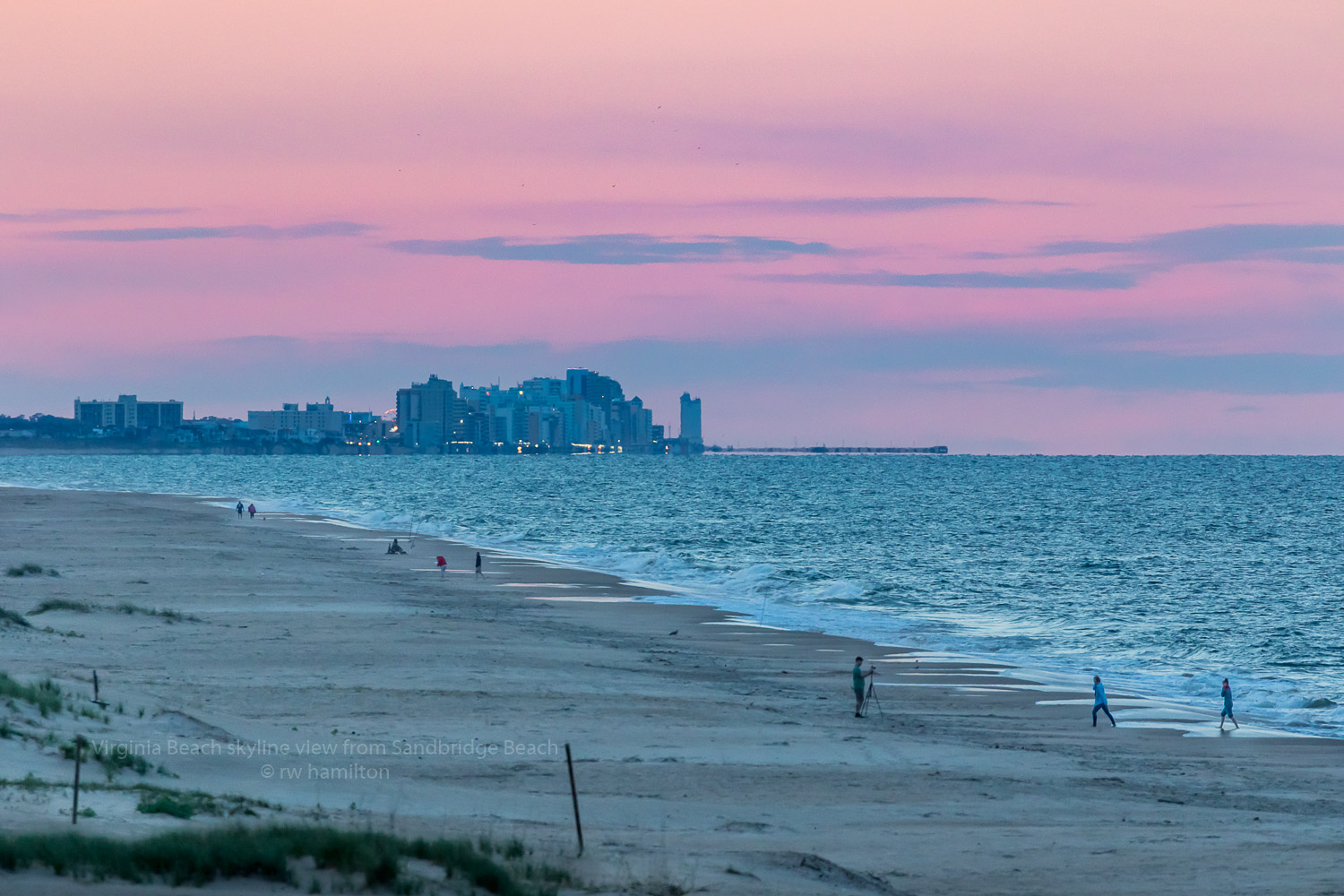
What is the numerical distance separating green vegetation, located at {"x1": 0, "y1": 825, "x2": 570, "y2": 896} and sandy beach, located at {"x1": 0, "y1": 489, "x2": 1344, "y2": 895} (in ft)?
0.90

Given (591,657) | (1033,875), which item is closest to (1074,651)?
(591,657)

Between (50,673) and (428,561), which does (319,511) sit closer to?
(428,561)

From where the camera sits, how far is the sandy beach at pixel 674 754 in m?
14.9

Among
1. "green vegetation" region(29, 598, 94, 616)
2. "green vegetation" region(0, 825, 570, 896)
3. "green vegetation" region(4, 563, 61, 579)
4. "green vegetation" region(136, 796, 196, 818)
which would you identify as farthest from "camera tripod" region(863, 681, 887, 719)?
"green vegetation" region(4, 563, 61, 579)

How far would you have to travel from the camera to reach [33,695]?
1809 centimetres

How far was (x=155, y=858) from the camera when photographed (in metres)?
11.4

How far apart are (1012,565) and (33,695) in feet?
181

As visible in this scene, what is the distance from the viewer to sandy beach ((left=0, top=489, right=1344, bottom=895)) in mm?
14938

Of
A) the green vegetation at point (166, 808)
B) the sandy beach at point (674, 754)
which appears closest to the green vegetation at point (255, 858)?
the sandy beach at point (674, 754)

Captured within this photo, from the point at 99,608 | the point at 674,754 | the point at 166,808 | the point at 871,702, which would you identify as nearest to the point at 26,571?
the point at 99,608

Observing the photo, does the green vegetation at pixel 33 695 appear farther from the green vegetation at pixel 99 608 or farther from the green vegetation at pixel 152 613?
the green vegetation at pixel 152 613

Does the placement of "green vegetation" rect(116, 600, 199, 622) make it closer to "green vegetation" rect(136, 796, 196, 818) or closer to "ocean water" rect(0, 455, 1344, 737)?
"ocean water" rect(0, 455, 1344, 737)

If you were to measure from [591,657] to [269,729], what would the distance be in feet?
37.2

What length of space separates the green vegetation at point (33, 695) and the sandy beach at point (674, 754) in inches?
13.6
